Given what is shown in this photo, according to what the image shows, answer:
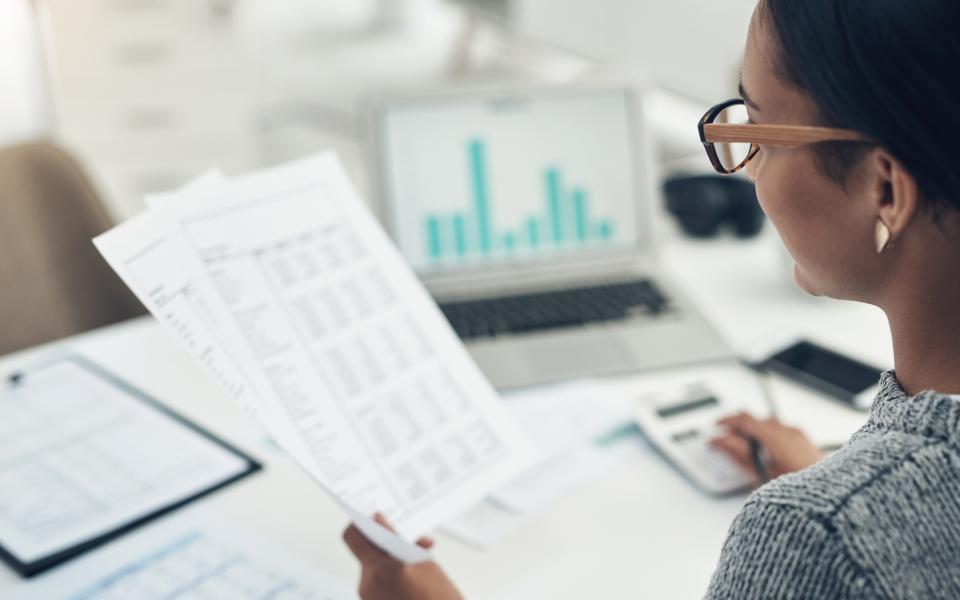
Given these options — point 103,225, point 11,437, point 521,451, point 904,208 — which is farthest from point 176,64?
point 904,208

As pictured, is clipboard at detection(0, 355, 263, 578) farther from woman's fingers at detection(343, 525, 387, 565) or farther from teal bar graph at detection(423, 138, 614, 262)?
teal bar graph at detection(423, 138, 614, 262)

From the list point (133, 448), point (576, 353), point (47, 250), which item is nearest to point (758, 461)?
point (576, 353)

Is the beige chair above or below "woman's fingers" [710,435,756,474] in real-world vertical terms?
above

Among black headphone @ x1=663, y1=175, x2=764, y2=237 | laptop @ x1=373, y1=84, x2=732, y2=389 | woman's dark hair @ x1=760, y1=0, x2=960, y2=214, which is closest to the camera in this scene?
woman's dark hair @ x1=760, y1=0, x2=960, y2=214

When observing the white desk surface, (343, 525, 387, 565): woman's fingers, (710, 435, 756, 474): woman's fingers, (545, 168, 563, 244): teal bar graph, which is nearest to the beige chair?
the white desk surface

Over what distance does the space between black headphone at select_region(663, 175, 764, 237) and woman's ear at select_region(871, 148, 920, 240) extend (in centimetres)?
104

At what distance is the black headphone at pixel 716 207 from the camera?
1.62m

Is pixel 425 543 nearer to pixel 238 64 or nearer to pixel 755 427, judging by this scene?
pixel 755 427

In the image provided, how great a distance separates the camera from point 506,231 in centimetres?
141

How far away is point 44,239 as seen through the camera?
153 centimetres

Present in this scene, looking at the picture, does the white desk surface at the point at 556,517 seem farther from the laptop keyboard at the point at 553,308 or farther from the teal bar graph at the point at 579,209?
the teal bar graph at the point at 579,209

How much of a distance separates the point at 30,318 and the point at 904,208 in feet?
4.34

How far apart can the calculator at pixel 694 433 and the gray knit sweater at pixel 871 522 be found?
0.40 meters

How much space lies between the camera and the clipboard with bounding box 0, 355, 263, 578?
902mm
